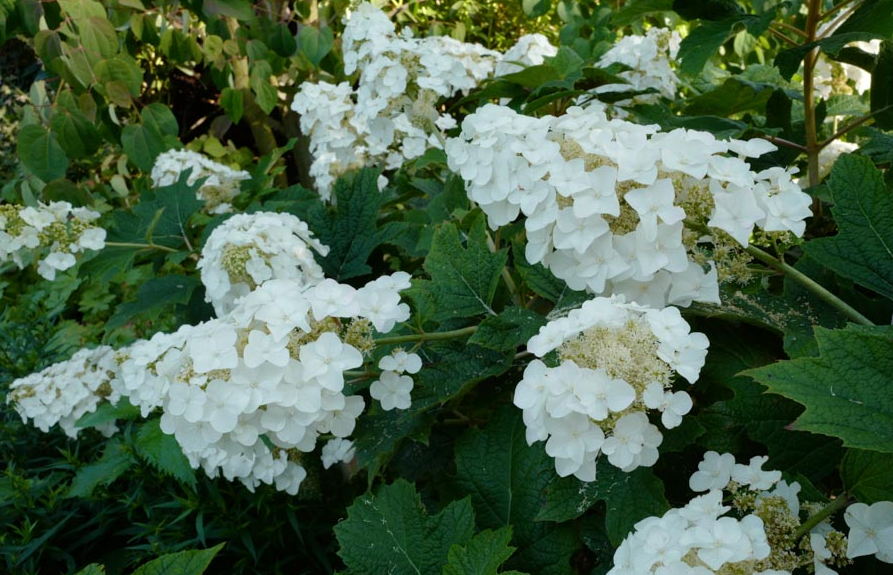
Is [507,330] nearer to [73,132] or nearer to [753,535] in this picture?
[753,535]

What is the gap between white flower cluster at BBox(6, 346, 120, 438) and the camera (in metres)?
1.87

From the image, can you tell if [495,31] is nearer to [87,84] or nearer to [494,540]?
[87,84]

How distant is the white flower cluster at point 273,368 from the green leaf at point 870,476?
59 cm

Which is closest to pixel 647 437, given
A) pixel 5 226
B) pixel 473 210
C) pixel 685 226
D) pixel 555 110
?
pixel 685 226

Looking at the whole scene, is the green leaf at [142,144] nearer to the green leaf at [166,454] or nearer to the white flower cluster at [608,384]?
the green leaf at [166,454]

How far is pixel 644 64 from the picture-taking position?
188 centimetres

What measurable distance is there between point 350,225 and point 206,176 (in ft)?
2.45

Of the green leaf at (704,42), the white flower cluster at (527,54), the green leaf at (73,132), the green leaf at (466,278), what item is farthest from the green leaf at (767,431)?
the green leaf at (73,132)

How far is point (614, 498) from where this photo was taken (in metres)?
0.95

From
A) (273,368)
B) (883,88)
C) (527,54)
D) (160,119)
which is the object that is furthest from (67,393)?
(883,88)

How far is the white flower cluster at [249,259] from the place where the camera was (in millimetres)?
1330

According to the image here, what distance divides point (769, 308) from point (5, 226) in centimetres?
152

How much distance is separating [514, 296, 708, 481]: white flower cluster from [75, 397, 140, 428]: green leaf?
129 cm

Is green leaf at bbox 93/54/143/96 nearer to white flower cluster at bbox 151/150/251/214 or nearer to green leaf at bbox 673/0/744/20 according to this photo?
white flower cluster at bbox 151/150/251/214
